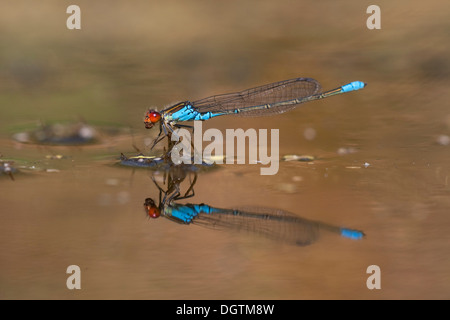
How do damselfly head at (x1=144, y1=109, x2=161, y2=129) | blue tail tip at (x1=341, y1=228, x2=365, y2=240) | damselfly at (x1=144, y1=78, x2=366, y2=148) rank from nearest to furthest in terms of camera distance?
blue tail tip at (x1=341, y1=228, x2=365, y2=240) → damselfly head at (x1=144, y1=109, x2=161, y2=129) → damselfly at (x1=144, y1=78, x2=366, y2=148)

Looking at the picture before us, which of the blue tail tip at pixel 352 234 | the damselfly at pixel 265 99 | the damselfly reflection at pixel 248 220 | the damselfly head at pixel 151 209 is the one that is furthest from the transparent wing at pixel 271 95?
the blue tail tip at pixel 352 234

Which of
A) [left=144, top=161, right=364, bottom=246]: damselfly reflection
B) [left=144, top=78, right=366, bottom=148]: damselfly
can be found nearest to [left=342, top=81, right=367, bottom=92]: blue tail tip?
[left=144, top=78, right=366, bottom=148]: damselfly

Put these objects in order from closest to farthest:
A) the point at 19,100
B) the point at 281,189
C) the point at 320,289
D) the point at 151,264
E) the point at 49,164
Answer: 1. the point at 320,289
2. the point at 151,264
3. the point at 281,189
4. the point at 49,164
5. the point at 19,100

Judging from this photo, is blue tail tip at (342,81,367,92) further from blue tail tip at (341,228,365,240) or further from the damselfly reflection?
blue tail tip at (341,228,365,240)

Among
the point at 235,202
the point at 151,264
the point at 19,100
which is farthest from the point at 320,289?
the point at 19,100

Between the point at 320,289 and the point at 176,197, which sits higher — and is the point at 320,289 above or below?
below

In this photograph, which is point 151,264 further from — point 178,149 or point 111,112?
point 111,112

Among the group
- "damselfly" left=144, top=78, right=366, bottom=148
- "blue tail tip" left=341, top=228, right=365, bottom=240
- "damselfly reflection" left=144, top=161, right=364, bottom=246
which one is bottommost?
"blue tail tip" left=341, top=228, right=365, bottom=240

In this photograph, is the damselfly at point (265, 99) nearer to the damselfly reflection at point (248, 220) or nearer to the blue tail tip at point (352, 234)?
the damselfly reflection at point (248, 220)

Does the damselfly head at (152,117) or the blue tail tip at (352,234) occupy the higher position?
the damselfly head at (152,117)
